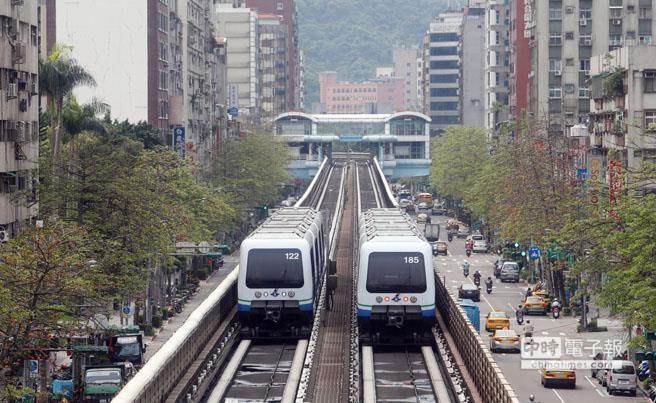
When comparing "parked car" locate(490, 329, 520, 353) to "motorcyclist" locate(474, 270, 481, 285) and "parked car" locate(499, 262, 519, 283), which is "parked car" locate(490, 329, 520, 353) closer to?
"motorcyclist" locate(474, 270, 481, 285)

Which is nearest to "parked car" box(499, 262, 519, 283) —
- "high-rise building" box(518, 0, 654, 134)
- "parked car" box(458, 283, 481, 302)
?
"parked car" box(458, 283, 481, 302)

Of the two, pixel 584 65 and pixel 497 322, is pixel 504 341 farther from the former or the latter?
pixel 584 65

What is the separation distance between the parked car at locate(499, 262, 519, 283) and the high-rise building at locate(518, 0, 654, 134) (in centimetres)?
2358

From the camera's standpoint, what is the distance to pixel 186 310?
91.1m

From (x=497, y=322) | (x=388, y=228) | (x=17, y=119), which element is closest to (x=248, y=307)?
(x=388, y=228)

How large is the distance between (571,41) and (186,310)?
60.8 m

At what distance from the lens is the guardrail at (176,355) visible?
32281 mm

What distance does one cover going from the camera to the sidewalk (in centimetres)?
7350

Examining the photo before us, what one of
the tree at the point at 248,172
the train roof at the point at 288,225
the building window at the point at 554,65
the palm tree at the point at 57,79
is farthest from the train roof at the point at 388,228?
the building window at the point at 554,65

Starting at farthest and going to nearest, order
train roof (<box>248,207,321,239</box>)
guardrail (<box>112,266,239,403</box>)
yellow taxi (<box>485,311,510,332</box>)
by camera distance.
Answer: yellow taxi (<box>485,311,510,332</box>) < train roof (<box>248,207,321,239</box>) < guardrail (<box>112,266,239,403</box>)

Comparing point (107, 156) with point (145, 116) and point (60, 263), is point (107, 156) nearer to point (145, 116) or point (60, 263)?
point (60, 263)

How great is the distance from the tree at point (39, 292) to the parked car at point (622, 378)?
871 inches

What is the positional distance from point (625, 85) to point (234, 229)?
5872 cm

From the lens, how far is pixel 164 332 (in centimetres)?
7962
